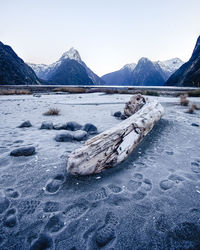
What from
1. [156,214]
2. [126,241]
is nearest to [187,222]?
[156,214]

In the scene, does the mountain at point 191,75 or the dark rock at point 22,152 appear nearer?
the dark rock at point 22,152

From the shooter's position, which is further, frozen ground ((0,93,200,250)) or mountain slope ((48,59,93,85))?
mountain slope ((48,59,93,85))

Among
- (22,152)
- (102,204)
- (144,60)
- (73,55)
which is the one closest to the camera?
(102,204)

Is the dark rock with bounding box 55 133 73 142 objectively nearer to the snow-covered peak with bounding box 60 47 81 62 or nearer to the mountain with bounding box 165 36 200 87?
the mountain with bounding box 165 36 200 87

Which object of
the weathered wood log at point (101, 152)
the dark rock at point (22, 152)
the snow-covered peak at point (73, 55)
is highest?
the snow-covered peak at point (73, 55)

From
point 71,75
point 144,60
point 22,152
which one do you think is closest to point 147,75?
point 144,60

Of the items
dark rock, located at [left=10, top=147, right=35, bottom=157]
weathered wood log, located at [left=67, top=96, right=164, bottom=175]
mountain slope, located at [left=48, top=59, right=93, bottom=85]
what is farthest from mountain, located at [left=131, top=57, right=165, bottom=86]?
dark rock, located at [left=10, top=147, right=35, bottom=157]

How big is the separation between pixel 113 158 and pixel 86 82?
12742 cm

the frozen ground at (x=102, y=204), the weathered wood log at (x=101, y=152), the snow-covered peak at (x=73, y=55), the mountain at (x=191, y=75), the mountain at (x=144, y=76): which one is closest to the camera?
the frozen ground at (x=102, y=204)

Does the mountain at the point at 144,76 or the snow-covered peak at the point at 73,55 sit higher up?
the snow-covered peak at the point at 73,55

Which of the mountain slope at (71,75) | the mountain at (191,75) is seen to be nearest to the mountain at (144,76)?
the mountain slope at (71,75)

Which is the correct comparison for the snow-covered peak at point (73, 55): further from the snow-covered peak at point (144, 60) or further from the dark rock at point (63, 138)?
the dark rock at point (63, 138)

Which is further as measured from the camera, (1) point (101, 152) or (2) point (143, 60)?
(2) point (143, 60)

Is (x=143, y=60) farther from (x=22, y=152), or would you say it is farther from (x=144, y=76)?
(x=22, y=152)
